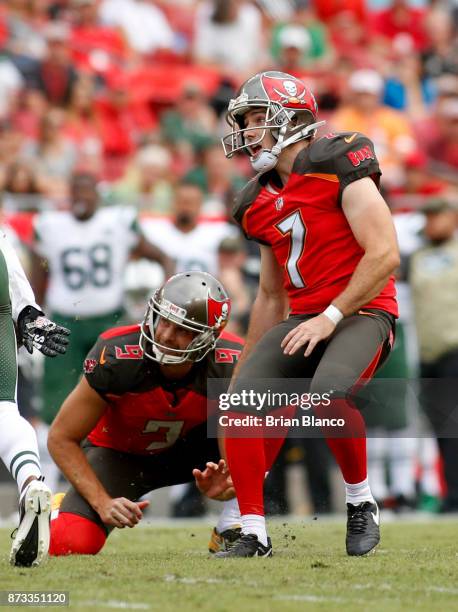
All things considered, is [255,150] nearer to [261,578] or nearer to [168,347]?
[168,347]

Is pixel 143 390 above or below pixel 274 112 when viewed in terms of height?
below

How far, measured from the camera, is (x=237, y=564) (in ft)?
15.3

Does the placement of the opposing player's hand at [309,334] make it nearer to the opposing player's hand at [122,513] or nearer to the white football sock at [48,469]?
the opposing player's hand at [122,513]

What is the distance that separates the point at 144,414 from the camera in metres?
5.41

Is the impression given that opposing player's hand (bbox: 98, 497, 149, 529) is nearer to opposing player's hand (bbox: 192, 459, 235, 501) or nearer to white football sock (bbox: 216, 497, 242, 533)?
opposing player's hand (bbox: 192, 459, 235, 501)

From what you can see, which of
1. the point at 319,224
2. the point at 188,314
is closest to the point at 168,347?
the point at 188,314

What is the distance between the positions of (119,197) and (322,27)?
14.8ft

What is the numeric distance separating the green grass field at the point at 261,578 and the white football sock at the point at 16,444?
0.35m

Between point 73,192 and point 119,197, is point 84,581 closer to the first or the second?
point 73,192

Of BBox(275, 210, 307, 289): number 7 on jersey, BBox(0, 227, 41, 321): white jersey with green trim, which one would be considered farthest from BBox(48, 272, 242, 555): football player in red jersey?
BBox(0, 227, 41, 321): white jersey with green trim

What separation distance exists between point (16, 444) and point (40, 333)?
0.47 meters

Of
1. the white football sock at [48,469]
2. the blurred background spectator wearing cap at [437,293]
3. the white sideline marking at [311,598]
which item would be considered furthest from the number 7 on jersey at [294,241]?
the white football sock at [48,469]

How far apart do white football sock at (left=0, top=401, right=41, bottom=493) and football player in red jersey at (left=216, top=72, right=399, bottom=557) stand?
75cm

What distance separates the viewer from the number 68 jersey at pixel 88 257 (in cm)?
852
